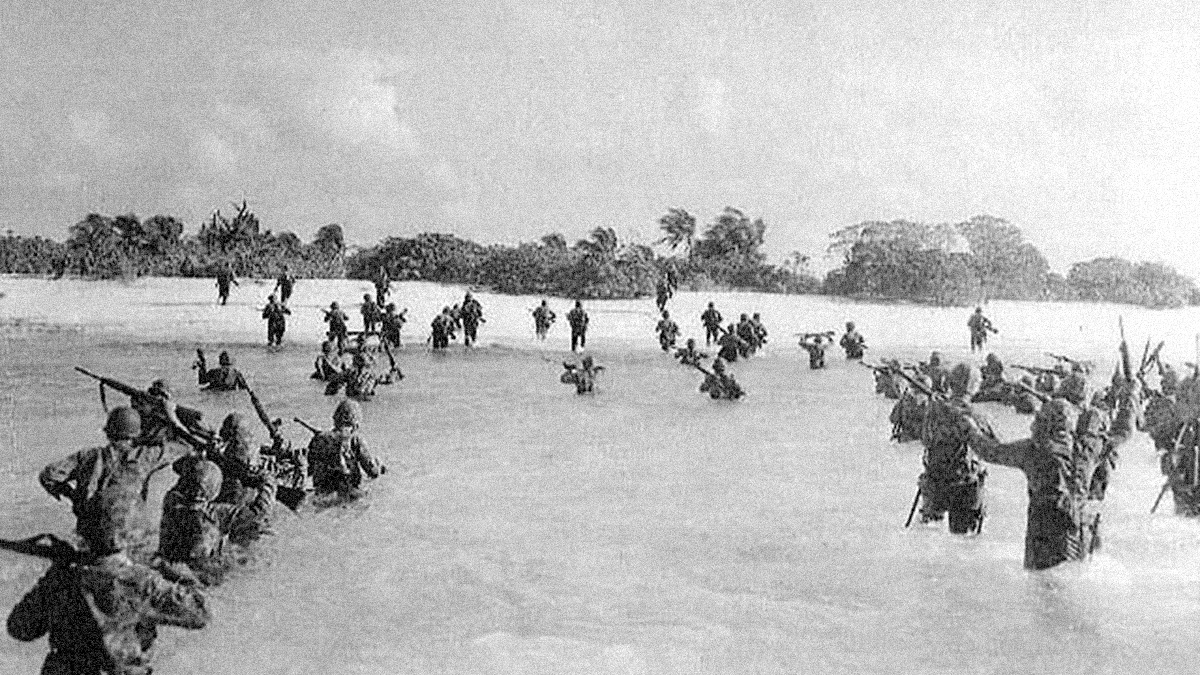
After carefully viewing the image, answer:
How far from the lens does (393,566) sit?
9.20 meters

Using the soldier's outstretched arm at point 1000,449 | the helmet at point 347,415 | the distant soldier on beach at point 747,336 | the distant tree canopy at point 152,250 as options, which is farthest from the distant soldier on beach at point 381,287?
the soldier's outstretched arm at point 1000,449

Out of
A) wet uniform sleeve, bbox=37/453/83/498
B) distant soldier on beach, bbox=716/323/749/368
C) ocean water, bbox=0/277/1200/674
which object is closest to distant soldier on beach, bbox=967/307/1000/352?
→ distant soldier on beach, bbox=716/323/749/368

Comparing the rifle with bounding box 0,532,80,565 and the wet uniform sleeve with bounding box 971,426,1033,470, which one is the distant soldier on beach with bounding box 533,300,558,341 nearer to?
the wet uniform sleeve with bounding box 971,426,1033,470

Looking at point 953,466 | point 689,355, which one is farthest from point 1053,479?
point 689,355

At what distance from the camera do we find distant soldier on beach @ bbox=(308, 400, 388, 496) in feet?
35.2

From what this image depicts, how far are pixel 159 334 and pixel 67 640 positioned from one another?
21.7 meters

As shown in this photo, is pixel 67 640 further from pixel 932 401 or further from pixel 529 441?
pixel 529 441

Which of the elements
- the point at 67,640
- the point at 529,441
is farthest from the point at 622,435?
the point at 67,640

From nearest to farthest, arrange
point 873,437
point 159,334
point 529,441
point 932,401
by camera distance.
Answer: point 932,401 → point 529,441 → point 873,437 → point 159,334

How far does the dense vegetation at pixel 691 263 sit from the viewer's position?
32125 millimetres

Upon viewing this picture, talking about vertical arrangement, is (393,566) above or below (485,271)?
below

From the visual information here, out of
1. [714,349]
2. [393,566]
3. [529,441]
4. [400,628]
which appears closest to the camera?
[400,628]

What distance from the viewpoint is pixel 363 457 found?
10.9m

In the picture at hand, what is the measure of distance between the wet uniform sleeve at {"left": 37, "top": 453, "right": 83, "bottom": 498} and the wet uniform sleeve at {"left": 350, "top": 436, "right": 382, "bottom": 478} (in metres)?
4.53
